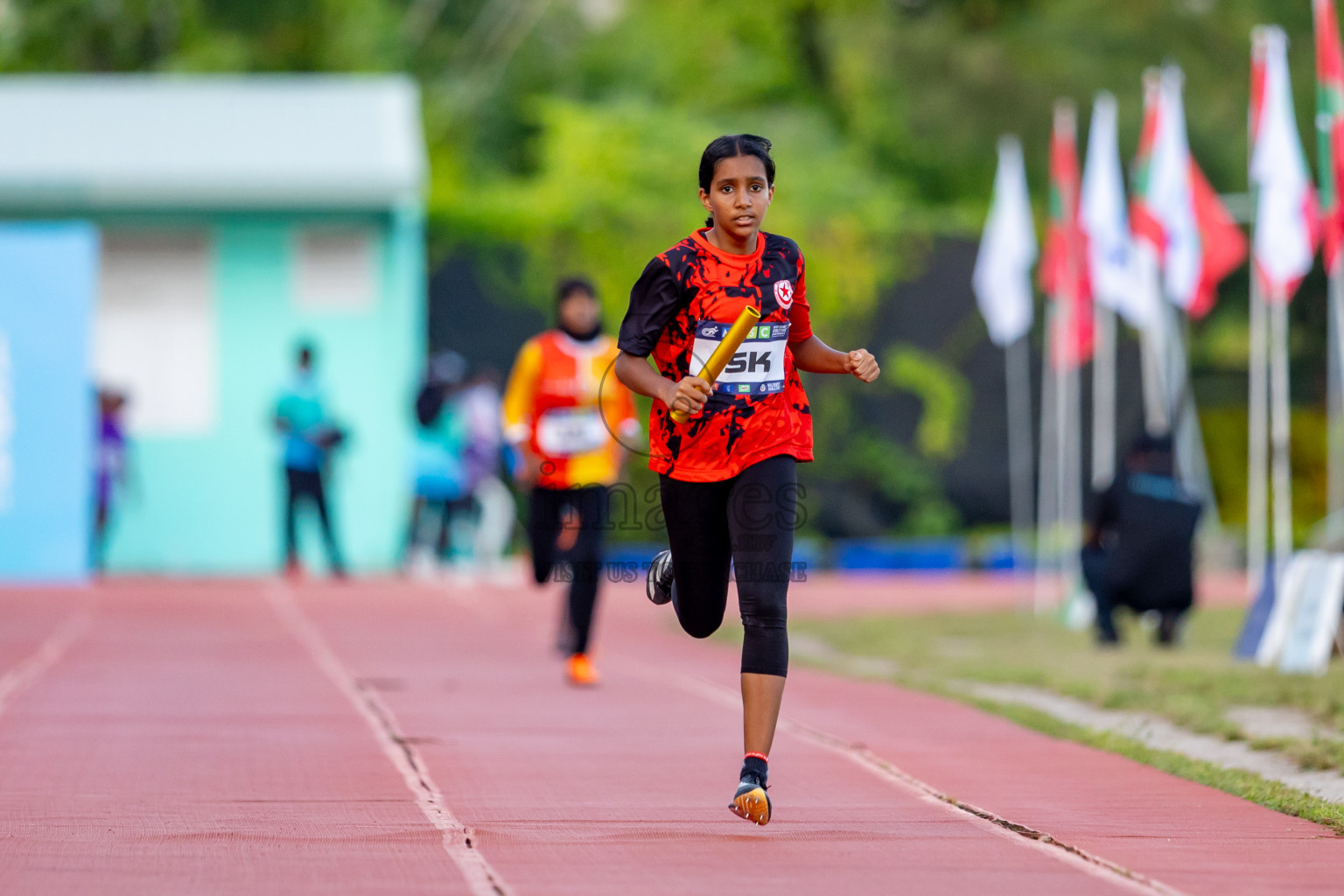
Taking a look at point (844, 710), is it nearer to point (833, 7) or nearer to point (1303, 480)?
point (1303, 480)

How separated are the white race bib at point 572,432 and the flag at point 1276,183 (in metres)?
5.43

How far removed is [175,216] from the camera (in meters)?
19.1

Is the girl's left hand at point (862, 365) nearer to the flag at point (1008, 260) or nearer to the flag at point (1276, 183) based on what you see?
the flag at point (1276, 183)

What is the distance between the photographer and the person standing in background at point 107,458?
699 inches

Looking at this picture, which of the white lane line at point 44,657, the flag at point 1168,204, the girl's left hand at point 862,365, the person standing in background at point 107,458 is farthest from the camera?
the person standing in background at point 107,458

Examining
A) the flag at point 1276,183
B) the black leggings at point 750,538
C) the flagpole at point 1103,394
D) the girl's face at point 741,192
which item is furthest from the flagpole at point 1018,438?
the girl's face at point 741,192

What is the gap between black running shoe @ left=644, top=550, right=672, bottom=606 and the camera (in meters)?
6.02

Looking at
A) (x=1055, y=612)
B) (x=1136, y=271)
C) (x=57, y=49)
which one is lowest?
(x=1055, y=612)

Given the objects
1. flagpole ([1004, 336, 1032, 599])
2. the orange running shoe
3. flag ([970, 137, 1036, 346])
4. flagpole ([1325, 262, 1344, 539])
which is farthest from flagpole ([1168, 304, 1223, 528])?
the orange running shoe

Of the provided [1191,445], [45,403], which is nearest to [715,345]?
[45,403]

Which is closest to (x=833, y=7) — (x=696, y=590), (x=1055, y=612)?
(x=1055, y=612)

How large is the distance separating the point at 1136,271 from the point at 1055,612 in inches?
106

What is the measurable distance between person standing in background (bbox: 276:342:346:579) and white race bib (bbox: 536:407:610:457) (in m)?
7.37

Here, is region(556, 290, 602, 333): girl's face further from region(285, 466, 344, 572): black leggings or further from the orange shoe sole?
region(285, 466, 344, 572): black leggings
